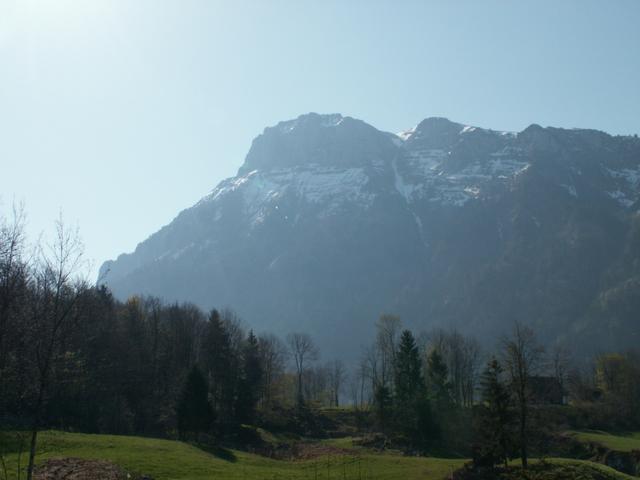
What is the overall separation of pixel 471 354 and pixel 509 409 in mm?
65301

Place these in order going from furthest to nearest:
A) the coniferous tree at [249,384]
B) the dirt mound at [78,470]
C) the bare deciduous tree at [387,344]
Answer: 1. the bare deciduous tree at [387,344]
2. the coniferous tree at [249,384]
3. the dirt mound at [78,470]

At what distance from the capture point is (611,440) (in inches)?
2761

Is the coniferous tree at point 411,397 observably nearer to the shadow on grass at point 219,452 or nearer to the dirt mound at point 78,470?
the shadow on grass at point 219,452

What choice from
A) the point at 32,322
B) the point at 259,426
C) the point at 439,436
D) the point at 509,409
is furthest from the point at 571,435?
the point at 32,322

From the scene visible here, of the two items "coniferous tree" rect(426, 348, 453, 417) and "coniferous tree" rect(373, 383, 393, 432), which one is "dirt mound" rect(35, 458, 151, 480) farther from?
"coniferous tree" rect(426, 348, 453, 417)

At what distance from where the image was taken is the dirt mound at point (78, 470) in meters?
33.4

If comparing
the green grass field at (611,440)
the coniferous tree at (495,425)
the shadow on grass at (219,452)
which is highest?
the coniferous tree at (495,425)

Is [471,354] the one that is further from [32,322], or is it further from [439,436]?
[32,322]

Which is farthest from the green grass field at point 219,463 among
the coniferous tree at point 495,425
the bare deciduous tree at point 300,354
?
the bare deciduous tree at point 300,354

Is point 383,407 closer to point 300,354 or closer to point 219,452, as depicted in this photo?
point 219,452

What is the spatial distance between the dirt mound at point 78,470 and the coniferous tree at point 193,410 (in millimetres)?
22785

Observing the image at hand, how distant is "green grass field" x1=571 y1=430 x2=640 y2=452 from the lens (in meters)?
65.7

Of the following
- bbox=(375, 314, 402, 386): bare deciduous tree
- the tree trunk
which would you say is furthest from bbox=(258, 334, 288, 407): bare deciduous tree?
the tree trunk

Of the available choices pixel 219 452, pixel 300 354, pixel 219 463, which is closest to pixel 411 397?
pixel 219 452
